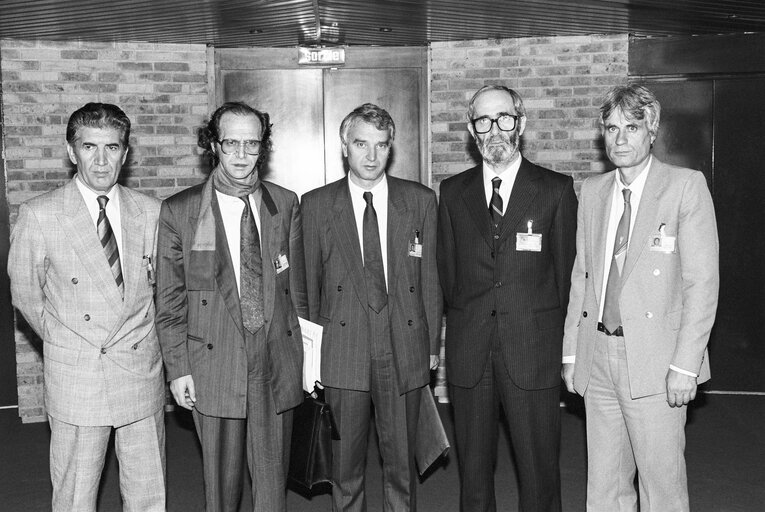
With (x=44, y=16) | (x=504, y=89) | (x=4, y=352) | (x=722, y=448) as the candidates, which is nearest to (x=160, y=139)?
(x=44, y=16)

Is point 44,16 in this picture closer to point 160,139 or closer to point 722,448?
point 160,139

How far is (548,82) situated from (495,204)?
3.26m

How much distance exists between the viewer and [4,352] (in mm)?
7035

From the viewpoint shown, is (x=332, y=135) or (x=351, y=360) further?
(x=332, y=135)

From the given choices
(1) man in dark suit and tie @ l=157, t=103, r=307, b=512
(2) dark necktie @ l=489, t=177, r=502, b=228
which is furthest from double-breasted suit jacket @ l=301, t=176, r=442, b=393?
(2) dark necktie @ l=489, t=177, r=502, b=228

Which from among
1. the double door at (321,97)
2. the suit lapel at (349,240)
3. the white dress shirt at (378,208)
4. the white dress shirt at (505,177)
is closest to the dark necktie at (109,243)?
the suit lapel at (349,240)

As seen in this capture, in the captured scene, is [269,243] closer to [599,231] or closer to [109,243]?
[109,243]

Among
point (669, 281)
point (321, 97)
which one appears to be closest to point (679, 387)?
point (669, 281)

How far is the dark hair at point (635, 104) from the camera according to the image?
3443 millimetres

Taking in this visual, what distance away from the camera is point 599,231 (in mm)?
3625

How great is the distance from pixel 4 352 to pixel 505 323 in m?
5.28

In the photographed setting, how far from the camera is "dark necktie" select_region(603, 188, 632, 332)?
3.48 meters

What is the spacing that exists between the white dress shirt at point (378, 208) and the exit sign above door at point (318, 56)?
3.13 meters

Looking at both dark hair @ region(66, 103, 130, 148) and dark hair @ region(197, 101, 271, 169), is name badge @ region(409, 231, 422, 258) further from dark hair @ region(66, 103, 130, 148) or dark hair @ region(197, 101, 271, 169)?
dark hair @ region(66, 103, 130, 148)
